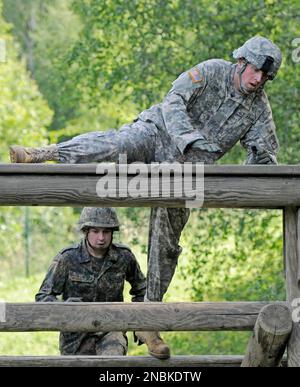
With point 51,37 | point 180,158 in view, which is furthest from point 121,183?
point 51,37

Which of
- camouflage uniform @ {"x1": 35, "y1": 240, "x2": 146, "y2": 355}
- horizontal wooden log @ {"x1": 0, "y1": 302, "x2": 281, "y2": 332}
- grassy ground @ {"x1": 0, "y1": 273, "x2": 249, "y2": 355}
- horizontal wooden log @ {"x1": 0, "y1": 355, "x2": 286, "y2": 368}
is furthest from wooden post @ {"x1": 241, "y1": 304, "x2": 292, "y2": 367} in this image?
grassy ground @ {"x1": 0, "y1": 273, "x2": 249, "y2": 355}

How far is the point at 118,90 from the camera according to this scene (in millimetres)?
18297

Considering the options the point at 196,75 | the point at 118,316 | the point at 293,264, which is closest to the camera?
the point at 293,264

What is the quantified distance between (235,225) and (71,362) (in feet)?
29.2

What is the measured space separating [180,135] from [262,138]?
624mm

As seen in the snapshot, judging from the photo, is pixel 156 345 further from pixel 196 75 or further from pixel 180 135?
pixel 196 75

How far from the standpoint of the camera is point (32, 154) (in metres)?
7.65

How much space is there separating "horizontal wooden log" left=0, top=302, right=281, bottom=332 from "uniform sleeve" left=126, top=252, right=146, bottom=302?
1792mm

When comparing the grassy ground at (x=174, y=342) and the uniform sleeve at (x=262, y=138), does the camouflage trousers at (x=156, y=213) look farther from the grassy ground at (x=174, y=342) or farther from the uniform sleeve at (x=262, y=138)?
the grassy ground at (x=174, y=342)

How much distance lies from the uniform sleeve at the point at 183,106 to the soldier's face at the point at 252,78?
0.75ft

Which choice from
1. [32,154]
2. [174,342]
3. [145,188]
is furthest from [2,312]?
[174,342]

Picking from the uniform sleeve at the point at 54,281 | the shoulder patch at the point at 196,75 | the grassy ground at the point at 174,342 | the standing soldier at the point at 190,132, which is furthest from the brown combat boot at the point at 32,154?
the grassy ground at the point at 174,342
